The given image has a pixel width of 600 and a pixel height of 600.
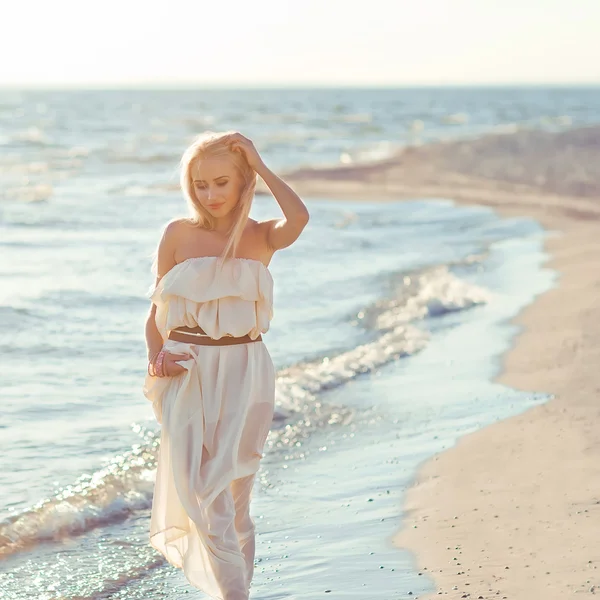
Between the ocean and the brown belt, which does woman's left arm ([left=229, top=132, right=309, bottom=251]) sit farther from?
the ocean

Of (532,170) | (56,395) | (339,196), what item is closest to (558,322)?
(56,395)

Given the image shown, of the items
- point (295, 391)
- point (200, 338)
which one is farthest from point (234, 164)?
point (295, 391)

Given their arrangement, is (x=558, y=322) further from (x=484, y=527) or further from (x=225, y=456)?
(x=225, y=456)

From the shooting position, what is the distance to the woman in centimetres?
384

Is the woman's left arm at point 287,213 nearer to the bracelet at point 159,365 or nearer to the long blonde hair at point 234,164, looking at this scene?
the long blonde hair at point 234,164

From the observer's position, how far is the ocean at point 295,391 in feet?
16.8

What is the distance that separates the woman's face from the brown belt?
0.41 m

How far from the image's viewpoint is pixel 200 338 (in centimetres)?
391

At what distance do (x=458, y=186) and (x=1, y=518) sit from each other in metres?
24.4

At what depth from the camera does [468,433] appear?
6789 millimetres

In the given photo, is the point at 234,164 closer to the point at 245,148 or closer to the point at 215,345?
the point at 245,148

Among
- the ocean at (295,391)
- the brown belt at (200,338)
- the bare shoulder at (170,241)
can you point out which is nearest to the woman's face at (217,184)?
the bare shoulder at (170,241)

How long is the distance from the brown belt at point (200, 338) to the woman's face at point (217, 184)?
1.36 feet

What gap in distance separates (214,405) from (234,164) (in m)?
0.83
